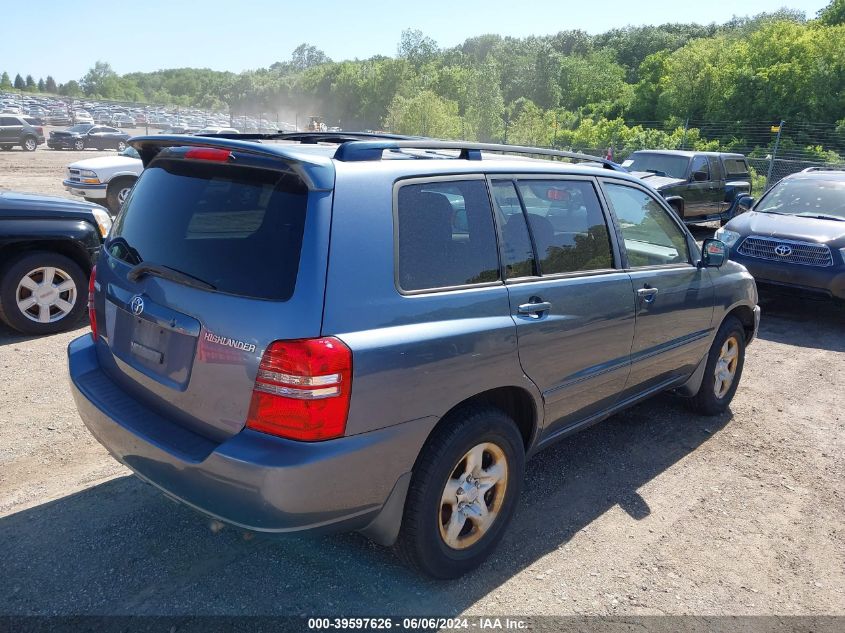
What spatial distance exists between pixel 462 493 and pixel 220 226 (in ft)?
4.94

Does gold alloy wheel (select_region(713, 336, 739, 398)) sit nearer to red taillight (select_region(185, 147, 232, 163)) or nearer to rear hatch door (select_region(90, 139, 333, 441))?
rear hatch door (select_region(90, 139, 333, 441))

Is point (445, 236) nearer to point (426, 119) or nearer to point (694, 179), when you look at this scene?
point (694, 179)

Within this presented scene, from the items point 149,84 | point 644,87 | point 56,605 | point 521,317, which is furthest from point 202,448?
point 149,84

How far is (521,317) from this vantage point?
2893 mm

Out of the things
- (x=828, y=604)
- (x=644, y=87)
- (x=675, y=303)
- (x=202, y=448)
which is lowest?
(x=828, y=604)

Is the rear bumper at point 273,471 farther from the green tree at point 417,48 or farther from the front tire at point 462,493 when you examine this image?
the green tree at point 417,48

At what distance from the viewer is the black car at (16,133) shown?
3177 cm

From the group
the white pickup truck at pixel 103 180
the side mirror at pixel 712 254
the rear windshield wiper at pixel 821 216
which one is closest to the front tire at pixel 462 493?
the side mirror at pixel 712 254

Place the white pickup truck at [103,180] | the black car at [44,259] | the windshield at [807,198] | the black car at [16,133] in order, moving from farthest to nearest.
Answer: the black car at [16,133] < the white pickup truck at [103,180] < the windshield at [807,198] < the black car at [44,259]

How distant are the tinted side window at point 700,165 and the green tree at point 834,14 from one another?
186 ft

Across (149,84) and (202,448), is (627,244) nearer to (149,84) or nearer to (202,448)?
(202,448)

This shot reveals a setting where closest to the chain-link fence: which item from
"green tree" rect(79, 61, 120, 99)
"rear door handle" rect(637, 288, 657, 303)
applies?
"rear door handle" rect(637, 288, 657, 303)

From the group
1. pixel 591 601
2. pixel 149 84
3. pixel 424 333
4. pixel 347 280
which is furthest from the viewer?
pixel 149 84

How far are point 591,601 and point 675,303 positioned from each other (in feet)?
6.38
